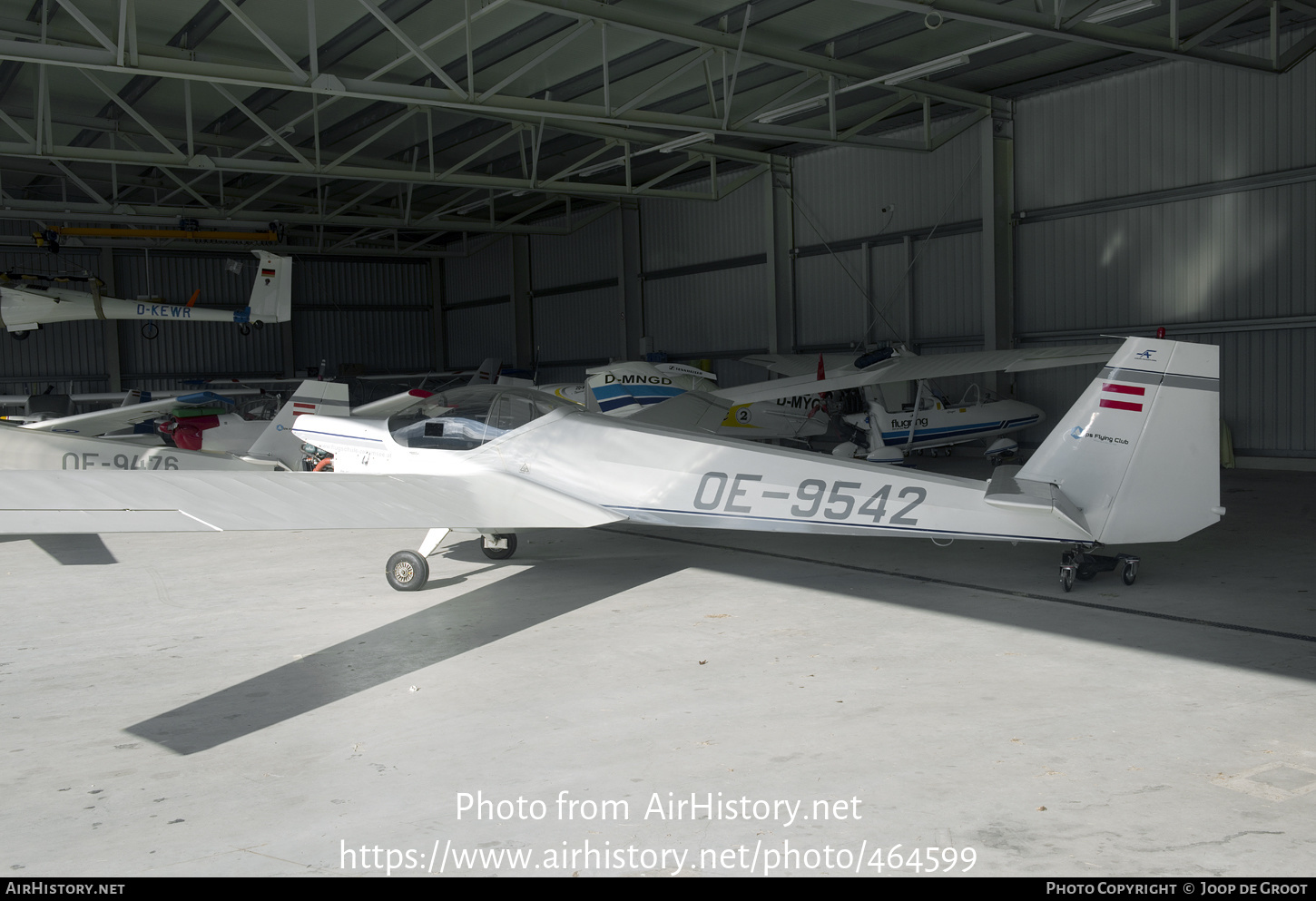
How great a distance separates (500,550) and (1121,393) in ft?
17.4

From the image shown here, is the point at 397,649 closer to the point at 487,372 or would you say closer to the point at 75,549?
the point at 75,549

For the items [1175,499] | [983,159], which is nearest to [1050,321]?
[983,159]

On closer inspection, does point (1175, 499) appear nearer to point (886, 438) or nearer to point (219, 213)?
point (886, 438)

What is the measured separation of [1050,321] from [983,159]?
3140 mm

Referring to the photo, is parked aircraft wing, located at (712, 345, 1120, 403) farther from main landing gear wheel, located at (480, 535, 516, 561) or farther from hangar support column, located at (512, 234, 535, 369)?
hangar support column, located at (512, 234, 535, 369)

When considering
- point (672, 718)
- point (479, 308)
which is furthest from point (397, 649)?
point (479, 308)

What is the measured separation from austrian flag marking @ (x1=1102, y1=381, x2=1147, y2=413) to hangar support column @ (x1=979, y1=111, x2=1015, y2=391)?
11.3 m

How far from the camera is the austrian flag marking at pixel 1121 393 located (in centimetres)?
591

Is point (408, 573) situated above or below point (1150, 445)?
below

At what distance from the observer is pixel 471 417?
801 cm

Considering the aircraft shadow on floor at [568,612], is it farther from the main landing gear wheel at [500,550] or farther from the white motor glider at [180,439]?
the white motor glider at [180,439]

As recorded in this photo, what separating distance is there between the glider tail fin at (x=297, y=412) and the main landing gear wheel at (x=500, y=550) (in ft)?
13.9

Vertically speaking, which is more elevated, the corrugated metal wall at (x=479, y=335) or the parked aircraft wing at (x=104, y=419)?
the corrugated metal wall at (x=479, y=335)

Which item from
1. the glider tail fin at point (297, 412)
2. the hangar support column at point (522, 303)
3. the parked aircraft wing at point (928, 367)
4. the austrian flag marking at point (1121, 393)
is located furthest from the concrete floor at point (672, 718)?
the hangar support column at point (522, 303)
